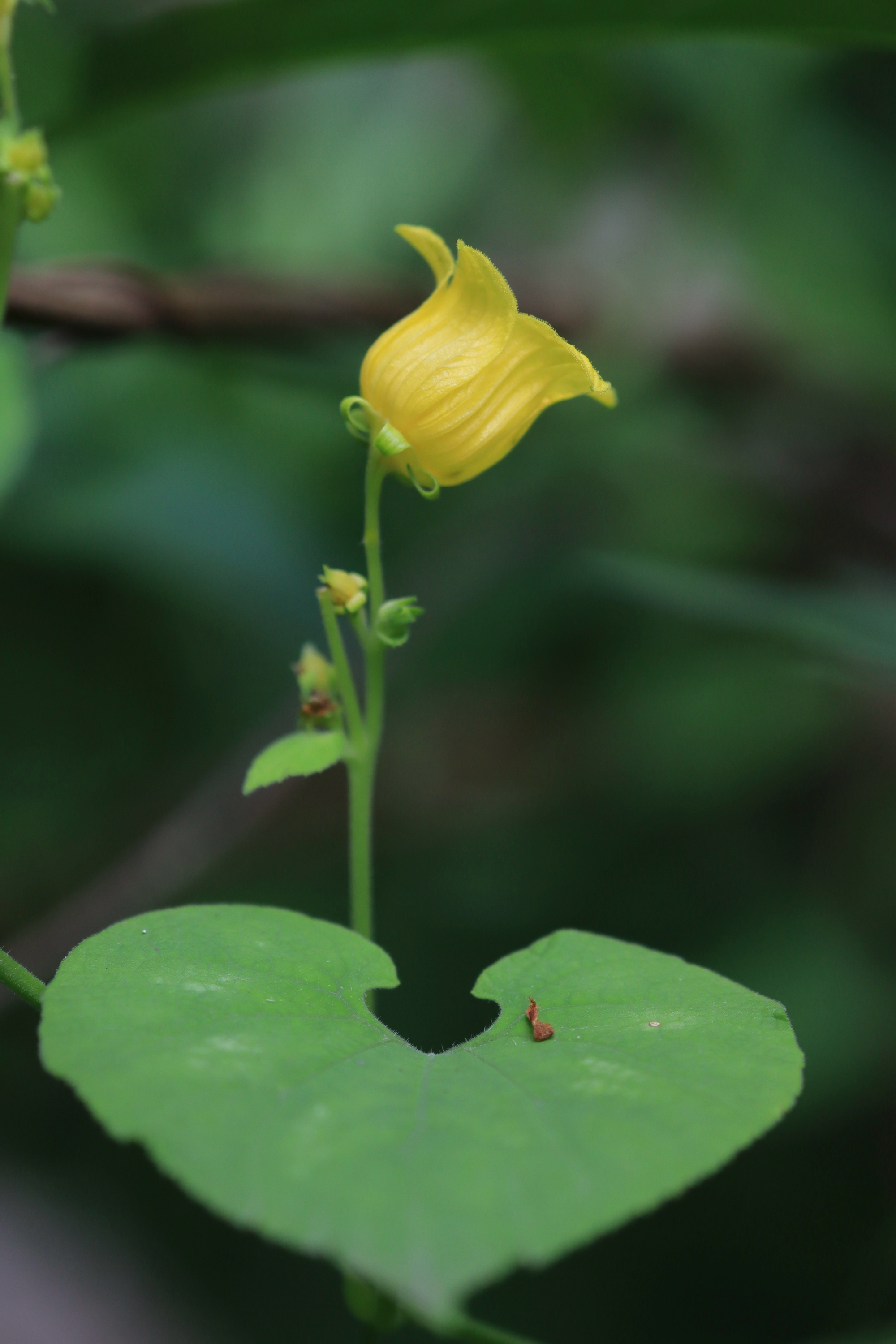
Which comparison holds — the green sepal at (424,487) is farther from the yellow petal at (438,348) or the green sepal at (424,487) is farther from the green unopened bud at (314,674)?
the green unopened bud at (314,674)

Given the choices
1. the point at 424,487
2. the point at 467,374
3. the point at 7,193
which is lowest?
the point at 424,487

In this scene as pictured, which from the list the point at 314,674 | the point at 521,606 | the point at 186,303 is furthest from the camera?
the point at 521,606

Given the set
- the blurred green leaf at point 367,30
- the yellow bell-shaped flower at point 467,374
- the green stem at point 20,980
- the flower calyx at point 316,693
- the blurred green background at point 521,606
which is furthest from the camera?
the blurred green background at point 521,606

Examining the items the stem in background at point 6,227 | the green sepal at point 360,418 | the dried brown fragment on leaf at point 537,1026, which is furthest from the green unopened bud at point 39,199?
the dried brown fragment on leaf at point 537,1026

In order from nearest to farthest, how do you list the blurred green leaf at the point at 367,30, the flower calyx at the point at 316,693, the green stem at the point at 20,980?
the green stem at the point at 20,980 → the flower calyx at the point at 316,693 → the blurred green leaf at the point at 367,30

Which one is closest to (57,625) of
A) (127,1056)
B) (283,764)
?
(283,764)

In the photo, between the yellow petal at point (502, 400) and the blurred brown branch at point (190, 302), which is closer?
the yellow petal at point (502, 400)

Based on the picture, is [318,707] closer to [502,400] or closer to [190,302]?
[502,400]

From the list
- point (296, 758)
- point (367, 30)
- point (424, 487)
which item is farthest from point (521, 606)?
point (296, 758)
